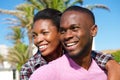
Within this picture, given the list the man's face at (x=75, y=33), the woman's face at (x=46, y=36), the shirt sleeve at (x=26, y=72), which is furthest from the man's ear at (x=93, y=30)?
the shirt sleeve at (x=26, y=72)

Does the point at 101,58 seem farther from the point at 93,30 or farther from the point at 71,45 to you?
the point at 71,45

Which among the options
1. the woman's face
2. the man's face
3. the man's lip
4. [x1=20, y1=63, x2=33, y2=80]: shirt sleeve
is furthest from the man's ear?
[x1=20, y1=63, x2=33, y2=80]: shirt sleeve

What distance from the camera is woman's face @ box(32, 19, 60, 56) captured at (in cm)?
291

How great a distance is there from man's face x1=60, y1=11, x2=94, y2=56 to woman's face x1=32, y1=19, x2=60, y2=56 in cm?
49

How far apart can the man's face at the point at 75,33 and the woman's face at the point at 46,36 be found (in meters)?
0.49

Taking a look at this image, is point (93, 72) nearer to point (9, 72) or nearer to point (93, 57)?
point (93, 57)

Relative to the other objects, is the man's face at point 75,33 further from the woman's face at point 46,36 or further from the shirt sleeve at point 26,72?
the shirt sleeve at point 26,72

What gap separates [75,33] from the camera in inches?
94.1

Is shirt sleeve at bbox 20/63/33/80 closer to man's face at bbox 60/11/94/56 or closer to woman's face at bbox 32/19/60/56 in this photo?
woman's face at bbox 32/19/60/56

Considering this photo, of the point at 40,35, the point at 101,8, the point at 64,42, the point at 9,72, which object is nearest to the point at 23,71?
the point at 40,35

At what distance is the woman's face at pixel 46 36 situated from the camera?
2.91m

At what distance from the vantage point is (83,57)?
2461mm

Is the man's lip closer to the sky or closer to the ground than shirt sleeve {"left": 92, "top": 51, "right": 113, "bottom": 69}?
closer to the sky

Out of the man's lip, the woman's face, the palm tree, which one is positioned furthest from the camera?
the palm tree
